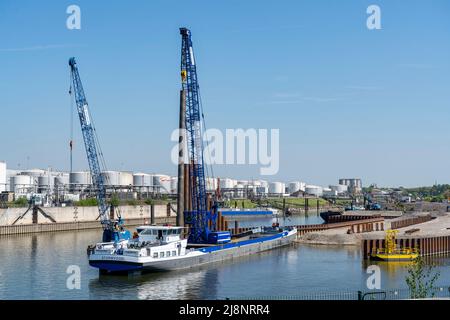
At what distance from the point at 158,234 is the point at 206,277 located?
648 cm

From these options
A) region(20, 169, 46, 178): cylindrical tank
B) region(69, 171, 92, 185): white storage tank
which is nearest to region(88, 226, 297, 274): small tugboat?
region(69, 171, 92, 185): white storage tank

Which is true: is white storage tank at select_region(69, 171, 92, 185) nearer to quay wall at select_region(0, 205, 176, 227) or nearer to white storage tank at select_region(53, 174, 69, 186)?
white storage tank at select_region(53, 174, 69, 186)

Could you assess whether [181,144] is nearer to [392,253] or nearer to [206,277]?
[206,277]

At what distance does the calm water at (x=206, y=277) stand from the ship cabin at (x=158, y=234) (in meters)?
3.32

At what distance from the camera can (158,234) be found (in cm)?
4947

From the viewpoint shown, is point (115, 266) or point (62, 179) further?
point (62, 179)

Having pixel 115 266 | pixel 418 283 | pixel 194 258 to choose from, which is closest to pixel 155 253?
pixel 115 266

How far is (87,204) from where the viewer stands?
111312 mm

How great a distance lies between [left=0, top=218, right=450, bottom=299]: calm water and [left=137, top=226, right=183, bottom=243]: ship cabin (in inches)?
131

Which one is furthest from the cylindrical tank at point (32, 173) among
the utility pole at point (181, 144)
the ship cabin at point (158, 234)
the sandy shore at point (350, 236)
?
the ship cabin at point (158, 234)

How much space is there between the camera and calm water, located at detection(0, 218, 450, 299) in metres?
38.2

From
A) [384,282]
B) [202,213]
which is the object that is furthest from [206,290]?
[202,213]
